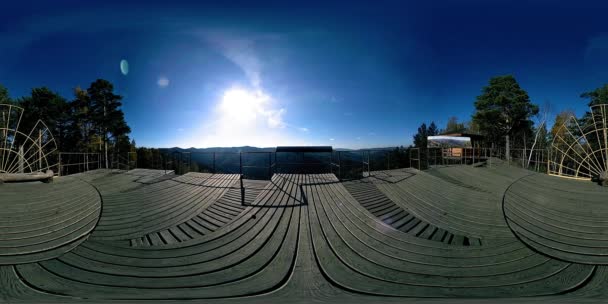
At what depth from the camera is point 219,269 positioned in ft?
3.84

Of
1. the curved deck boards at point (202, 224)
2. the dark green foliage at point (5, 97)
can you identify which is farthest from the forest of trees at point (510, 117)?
the dark green foliage at point (5, 97)

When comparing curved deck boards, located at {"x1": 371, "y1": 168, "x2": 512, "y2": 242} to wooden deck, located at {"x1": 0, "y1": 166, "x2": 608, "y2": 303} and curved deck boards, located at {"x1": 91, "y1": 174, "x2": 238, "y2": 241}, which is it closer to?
wooden deck, located at {"x1": 0, "y1": 166, "x2": 608, "y2": 303}

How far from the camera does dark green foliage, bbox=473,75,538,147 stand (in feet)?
6.30

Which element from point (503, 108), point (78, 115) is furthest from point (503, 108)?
point (78, 115)

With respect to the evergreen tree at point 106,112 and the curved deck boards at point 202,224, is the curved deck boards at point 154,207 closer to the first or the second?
the curved deck boards at point 202,224

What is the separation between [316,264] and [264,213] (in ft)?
2.62

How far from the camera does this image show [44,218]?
1820 mm

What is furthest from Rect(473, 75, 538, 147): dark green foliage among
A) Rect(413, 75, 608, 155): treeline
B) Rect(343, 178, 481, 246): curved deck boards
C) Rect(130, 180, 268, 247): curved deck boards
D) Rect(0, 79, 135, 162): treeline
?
Rect(0, 79, 135, 162): treeline

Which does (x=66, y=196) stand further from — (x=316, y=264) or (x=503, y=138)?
(x=503, y=138)

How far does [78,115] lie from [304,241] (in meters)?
3.12

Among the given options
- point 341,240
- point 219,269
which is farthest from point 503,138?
point 219,269

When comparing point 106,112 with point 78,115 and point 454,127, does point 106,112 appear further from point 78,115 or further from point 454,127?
point 454,127

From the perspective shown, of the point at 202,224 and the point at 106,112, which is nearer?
the point at 202,224

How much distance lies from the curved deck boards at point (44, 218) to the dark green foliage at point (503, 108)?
402 centimetres
